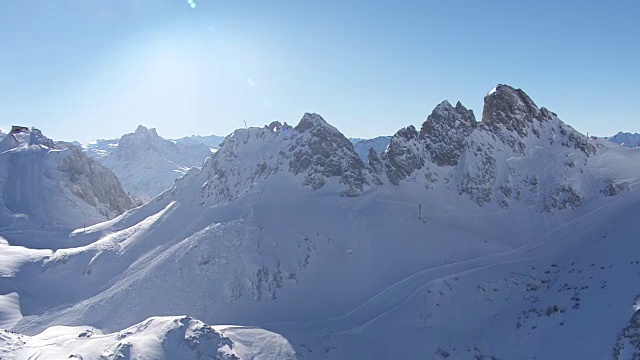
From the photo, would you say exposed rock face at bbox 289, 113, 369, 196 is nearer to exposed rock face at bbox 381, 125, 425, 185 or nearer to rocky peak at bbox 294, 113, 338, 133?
rocky peak at bbox 294, 113, 338, 133

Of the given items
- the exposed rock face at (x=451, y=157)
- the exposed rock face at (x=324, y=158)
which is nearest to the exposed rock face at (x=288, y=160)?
the exposed rock face at (x=324, y=158)

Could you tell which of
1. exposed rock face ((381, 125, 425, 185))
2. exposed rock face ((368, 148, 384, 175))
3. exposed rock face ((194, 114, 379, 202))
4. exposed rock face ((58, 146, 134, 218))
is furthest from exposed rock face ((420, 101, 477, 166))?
exposed rock face ((58, 146, 134, 218))

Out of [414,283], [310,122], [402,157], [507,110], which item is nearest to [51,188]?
[310,122]

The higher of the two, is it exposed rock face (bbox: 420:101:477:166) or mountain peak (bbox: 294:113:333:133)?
mountain peak (bbox: 294:113:333:133)

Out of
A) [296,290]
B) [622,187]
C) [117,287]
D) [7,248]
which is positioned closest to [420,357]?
[296,290]

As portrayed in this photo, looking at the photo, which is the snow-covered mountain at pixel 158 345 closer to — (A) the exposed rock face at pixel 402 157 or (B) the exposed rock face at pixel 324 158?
(B) the exposed rock face at pixel 324 158

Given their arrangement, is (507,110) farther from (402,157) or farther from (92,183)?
(92,183)
